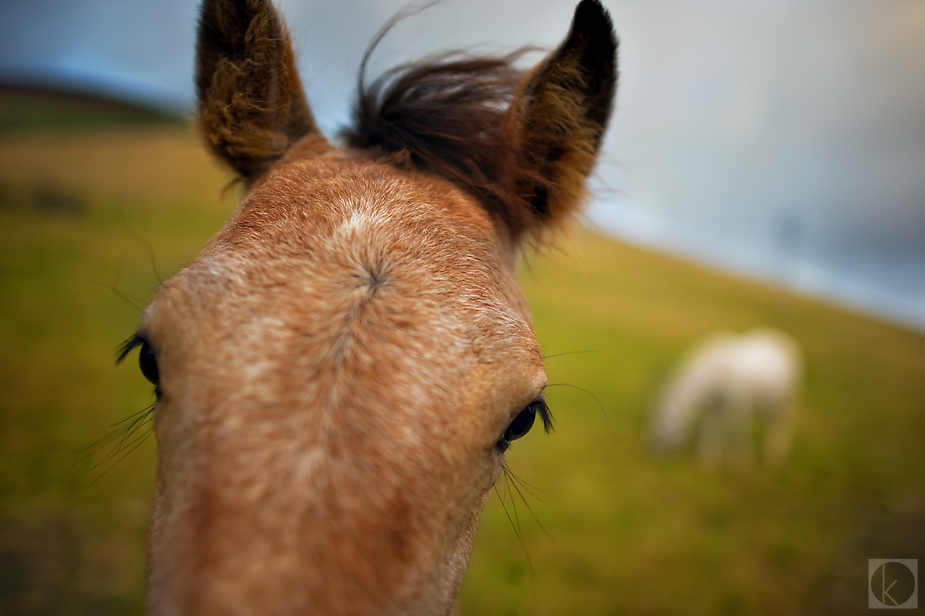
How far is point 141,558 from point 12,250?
9194 millimetres

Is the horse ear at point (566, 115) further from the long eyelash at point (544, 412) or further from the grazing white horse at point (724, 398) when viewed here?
the grazing white horse at point (724, 398)

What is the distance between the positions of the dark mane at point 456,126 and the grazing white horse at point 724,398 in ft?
25.9

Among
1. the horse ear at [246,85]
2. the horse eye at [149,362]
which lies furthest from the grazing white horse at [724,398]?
the horse eye at [149,362]

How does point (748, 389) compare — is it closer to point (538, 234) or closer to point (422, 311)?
point (538, 234)

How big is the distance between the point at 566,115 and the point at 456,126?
52cm

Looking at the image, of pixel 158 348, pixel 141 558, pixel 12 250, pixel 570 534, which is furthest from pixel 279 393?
pixel 12 250

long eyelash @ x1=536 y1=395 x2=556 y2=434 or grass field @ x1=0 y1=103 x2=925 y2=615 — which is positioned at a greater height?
long eyelash @ x1=536 y1=395 x2=556 y2=434

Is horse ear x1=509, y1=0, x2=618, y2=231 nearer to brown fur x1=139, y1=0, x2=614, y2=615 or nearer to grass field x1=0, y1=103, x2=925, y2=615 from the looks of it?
brown fur x1=139, y1=0, x2=614, y2=615

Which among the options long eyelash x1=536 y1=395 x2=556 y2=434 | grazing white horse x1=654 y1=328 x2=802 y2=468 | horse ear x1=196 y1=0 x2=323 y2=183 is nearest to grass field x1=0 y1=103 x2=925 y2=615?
long eyelash x1=536 y1=395 x2=556 y2=434

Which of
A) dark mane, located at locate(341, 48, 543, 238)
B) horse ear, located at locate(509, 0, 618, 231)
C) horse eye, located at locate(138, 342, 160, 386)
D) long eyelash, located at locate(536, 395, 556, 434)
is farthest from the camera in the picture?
dark mane, located at locate(341, 48, 543, 238)

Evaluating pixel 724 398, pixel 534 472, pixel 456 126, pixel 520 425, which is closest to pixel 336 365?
pixel 520 425

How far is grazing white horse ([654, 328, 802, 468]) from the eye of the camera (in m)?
8.31

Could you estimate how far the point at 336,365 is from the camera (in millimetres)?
1022

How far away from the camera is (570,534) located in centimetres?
594
